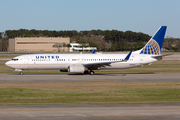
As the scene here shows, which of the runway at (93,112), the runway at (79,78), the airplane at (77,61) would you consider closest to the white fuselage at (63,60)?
the airplane at (77,61)

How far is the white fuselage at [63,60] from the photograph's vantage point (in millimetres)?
38844

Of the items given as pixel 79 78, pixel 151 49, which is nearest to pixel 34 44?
pixel 151 49

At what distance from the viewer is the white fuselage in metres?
38.8

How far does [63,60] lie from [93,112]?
25.1 meters

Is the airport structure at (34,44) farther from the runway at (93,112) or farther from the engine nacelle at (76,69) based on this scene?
the runway at (93,112)

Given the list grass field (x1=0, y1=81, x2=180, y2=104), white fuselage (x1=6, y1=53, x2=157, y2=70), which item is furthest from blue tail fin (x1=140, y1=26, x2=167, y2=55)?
grass field (x1=0, y1=81, x2=180, y2=104)

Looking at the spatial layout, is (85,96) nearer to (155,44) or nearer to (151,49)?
(151,49)

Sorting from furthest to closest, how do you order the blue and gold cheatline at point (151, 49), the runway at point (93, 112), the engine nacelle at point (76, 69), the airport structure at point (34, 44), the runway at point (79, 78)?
1. the airport structure at point (34, 44)
2. the blue and gold cheatline at point (151, 49)
3. the engine nacelle at point (76, 69)
4. the runway at point (79, 78)
5. the runway at point (93, 112)

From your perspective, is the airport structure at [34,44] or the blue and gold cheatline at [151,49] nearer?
the blue and gold cheatline at [151,49]

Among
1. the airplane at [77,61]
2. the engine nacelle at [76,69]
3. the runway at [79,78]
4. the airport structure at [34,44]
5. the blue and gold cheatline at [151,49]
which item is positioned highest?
the airport structure at [34,44]

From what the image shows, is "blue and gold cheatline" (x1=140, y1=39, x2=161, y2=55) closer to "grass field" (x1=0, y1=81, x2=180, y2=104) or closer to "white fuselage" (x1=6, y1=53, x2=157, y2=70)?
"white fuselage" (x1=6, y1=53, x2=157, y2=70)

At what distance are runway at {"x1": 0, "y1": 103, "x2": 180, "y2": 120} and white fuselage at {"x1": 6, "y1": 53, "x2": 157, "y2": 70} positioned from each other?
22.8 meters

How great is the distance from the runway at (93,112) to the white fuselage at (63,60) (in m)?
22.8

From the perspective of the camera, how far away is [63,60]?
129 ft
